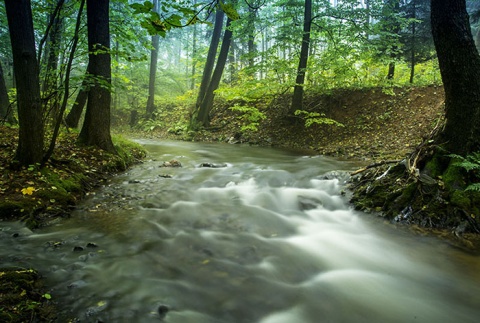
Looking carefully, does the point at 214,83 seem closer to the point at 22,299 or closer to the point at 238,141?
the point at 238,141

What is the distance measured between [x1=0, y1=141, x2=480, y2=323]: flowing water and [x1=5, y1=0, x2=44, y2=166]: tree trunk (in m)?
1.29

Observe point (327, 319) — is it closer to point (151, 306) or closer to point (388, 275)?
point (388, 275)

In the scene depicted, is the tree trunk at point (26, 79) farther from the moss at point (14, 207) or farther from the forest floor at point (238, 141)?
the moss at point (14, 207)

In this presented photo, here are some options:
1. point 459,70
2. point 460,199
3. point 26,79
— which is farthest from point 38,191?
point 459,70

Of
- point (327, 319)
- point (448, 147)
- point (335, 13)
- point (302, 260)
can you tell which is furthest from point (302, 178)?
point (335, 13)

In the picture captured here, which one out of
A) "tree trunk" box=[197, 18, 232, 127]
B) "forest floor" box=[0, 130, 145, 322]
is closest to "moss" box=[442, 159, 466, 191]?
"forest floor" box=[0, 130, 145, 322]

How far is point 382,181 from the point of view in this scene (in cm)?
503

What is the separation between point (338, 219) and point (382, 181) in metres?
1.03

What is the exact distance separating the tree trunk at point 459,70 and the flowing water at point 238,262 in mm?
1800

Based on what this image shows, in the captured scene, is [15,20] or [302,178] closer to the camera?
[15,20]

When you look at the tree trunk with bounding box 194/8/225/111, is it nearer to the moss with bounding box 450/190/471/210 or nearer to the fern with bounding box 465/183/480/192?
the moss with bounding box 450/190/471/210

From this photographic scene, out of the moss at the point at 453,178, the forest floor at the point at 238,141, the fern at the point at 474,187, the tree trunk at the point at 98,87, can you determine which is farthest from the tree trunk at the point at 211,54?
the fern at the point at 474,187

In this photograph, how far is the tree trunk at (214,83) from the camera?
14.7m

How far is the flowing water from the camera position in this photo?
2555mm
